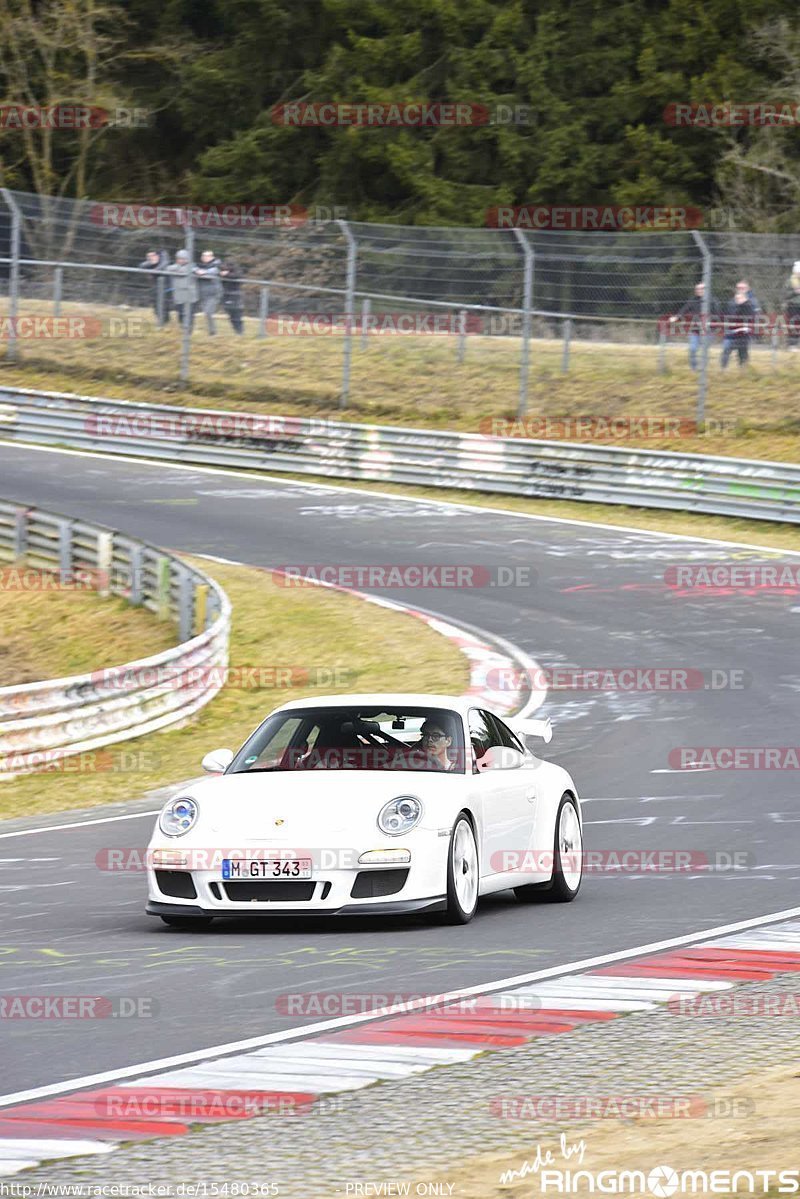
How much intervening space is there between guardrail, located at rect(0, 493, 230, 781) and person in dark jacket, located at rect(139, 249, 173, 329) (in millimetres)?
9842

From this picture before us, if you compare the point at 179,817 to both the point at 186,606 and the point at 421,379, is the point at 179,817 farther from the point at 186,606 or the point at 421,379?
the point at 421,379

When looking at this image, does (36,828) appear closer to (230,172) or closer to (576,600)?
(576,600)

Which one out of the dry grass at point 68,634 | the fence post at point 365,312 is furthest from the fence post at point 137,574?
the fence post at point 365,312

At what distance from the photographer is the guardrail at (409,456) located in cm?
2814

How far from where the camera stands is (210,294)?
33250 millimetres

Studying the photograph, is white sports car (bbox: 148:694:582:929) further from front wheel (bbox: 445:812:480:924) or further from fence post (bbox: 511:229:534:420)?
fence post (bbox: 511:229:534:420)

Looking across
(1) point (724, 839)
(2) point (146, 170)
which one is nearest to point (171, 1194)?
(1) point (724, 839)

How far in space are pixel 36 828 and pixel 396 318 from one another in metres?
20.1

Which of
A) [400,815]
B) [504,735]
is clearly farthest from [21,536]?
[400,815]

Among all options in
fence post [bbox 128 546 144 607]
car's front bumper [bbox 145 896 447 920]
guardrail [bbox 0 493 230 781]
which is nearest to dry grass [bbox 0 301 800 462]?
guardrail [bbox 0 493 230 781]

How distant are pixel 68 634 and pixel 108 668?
327 centimetres

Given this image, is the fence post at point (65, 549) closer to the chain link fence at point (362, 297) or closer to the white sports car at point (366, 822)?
the chain link fence at point (362, 297)

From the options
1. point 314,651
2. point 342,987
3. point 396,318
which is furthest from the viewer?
point 396,318

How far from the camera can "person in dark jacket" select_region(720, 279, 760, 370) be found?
28906 millimetres
